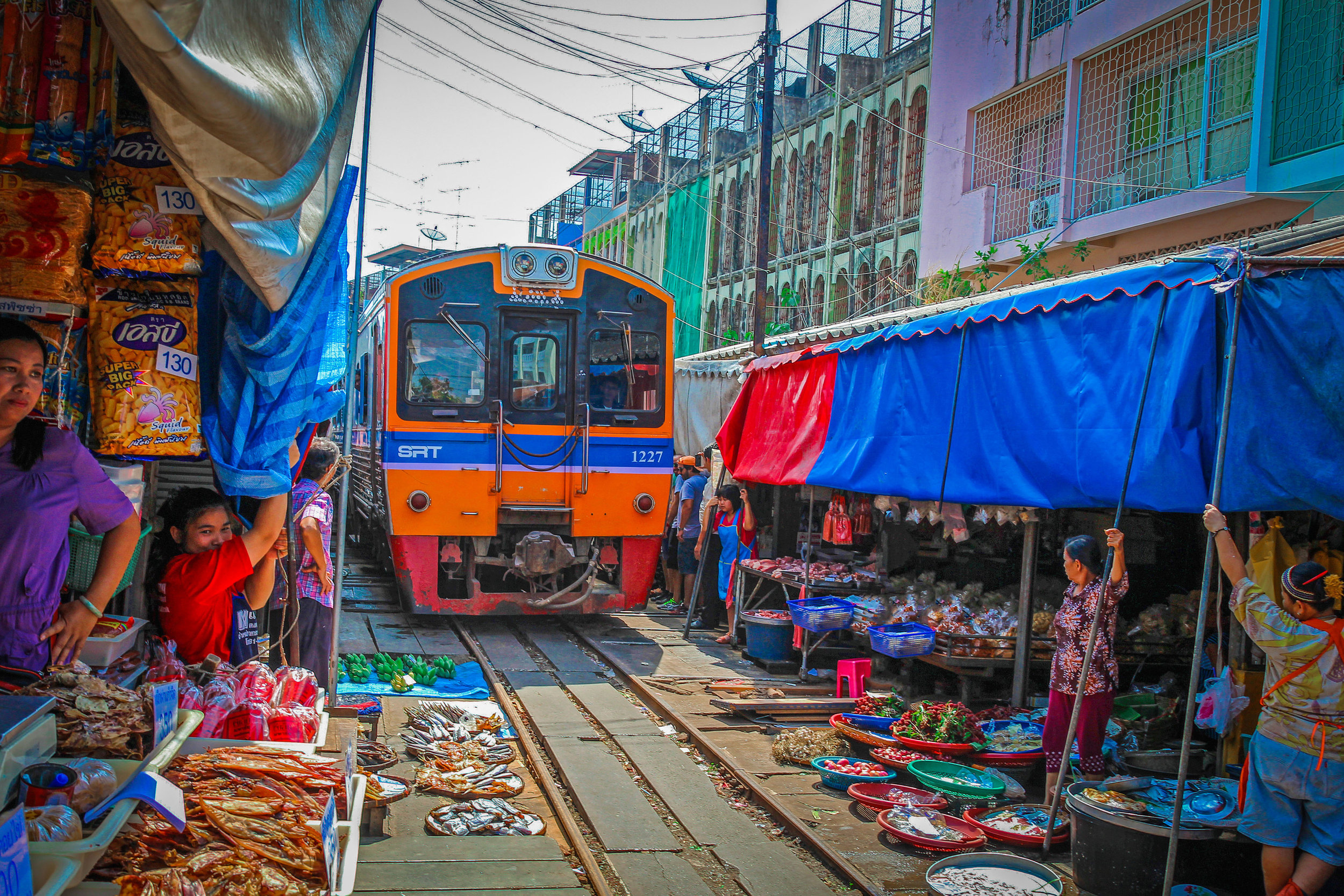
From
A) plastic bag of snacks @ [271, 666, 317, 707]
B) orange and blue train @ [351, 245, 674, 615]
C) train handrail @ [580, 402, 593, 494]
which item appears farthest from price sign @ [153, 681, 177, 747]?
train handrail @ [580, 402, 593, 494]

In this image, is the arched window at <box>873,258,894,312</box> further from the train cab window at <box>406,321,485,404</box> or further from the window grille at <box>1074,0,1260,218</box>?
the train cab window at <box>406,321,485,404</box>

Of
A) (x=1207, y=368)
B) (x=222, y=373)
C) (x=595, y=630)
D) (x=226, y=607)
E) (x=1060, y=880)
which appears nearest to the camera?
(x=222, y=373)

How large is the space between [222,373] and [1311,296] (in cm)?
471

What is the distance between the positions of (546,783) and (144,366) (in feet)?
11.5

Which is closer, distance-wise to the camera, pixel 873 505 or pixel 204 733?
pixel 204 733

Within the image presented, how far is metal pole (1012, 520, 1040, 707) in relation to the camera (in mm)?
6660

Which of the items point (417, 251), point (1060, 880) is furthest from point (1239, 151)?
point (417, 251)

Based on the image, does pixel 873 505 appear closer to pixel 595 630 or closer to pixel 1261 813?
pixel 595 630

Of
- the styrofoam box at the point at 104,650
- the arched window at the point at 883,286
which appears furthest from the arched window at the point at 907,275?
the styrofoam box at the point at 104,650

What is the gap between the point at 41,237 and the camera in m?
3.10

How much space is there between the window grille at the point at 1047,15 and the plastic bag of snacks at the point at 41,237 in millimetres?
14113

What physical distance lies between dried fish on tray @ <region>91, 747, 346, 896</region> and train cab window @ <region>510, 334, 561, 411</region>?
7.29 meters

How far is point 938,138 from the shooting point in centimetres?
1723

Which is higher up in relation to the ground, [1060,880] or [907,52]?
[907,52]
